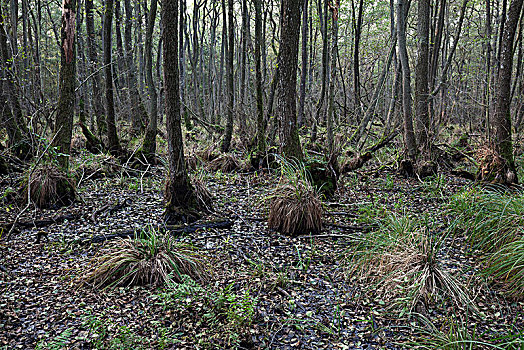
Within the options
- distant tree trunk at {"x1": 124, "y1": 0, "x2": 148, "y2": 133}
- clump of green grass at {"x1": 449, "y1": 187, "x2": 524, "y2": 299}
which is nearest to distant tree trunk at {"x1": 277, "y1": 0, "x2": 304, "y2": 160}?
clump of green grass at {"x1": 449, "y1": 187, "x2": 524, "y2": 299}

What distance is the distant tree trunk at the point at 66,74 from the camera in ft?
18.0

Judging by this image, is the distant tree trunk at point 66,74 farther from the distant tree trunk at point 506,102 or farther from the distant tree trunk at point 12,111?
the distant tree trunk at point 506,102

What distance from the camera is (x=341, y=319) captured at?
3131mm

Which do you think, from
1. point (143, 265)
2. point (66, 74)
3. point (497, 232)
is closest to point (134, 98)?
point (66, 74)

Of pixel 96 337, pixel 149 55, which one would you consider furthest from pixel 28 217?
pixel 149 55

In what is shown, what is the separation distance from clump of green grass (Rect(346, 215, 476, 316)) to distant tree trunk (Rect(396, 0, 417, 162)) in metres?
3.98

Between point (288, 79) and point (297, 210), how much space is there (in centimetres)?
224

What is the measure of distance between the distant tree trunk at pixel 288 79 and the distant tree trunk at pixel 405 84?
2.55 meters

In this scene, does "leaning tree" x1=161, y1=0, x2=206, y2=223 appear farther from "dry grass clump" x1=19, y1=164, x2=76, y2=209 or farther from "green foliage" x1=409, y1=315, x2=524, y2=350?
"green foliage" x1=409, y1=315, x2=524, y2=350

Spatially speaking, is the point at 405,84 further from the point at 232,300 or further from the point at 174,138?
the point at 232,300

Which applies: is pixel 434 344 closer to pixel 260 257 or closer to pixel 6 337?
pixel 260 257

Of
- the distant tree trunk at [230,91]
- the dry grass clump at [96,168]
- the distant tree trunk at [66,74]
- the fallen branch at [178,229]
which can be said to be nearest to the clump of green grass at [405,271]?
the fallen branch at [178,229]

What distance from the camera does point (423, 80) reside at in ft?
24.8

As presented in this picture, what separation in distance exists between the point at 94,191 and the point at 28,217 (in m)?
1.48
